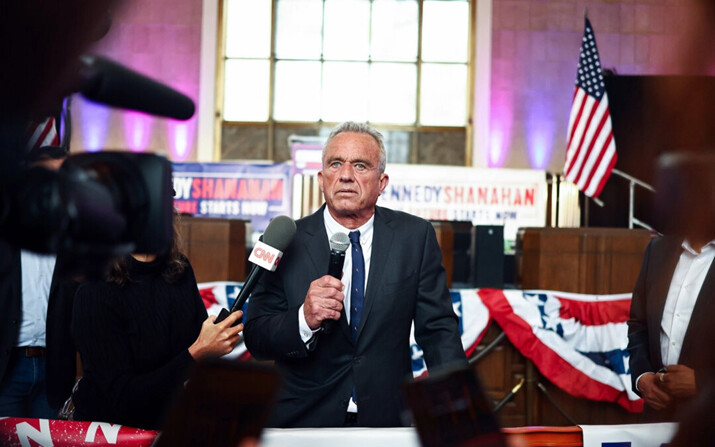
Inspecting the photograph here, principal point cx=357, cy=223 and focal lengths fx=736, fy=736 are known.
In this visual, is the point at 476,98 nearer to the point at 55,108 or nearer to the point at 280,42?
the point at 280,42

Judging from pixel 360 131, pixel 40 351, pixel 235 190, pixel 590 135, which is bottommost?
pixel 40 351

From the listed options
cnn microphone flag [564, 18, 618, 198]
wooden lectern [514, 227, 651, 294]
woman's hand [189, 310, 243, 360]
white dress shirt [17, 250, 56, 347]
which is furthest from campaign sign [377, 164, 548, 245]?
woman's hand [189, 310, 243, 360]

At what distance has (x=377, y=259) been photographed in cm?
233

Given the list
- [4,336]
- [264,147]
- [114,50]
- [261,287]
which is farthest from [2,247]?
[264,147]

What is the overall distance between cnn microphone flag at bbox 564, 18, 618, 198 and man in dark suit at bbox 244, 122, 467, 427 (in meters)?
6.01

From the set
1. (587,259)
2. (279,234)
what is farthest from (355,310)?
(587,259)

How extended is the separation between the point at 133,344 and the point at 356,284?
69 cm

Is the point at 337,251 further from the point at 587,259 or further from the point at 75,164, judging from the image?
the point at 587,259

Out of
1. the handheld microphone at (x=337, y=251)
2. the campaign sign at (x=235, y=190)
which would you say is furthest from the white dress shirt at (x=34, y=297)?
the campaign sign at (x=235, y=190)

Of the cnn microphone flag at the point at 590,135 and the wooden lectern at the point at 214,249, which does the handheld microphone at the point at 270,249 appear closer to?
the wooden lectern at the point at 214,249

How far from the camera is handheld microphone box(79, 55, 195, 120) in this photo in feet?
1.83

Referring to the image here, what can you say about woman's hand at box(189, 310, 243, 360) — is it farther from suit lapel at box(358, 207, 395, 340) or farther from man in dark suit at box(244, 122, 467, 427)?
suit lapel at box(358, 207, 395, 340)

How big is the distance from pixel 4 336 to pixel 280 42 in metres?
12.1

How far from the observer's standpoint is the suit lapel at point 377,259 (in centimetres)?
228
